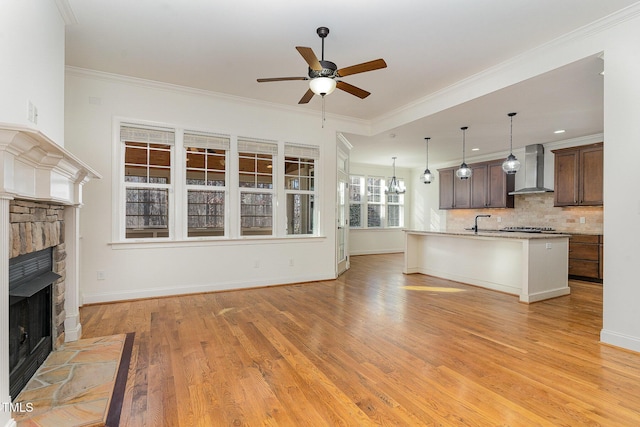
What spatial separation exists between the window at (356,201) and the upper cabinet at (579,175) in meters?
4.74

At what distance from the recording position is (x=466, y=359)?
2.66 m

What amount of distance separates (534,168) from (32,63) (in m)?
8.23

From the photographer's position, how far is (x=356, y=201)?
31.9ft

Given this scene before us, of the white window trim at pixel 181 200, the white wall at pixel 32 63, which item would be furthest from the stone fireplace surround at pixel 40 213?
the white window trim at pixel 181 200

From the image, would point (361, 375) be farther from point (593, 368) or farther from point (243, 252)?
point (243, 252)

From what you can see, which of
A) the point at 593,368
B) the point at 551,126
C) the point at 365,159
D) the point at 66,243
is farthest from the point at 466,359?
the point at 365,159

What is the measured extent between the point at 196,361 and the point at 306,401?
1.06 meters

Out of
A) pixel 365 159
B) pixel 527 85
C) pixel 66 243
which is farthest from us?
pixel 365 159

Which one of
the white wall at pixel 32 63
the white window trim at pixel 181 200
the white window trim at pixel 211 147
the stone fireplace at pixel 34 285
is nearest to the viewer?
the white wall at pixel 32 63

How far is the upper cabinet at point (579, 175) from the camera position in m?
5.99

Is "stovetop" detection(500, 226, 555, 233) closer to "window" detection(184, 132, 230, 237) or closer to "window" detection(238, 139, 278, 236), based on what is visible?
"window" detection(238, 139, 278, 236)

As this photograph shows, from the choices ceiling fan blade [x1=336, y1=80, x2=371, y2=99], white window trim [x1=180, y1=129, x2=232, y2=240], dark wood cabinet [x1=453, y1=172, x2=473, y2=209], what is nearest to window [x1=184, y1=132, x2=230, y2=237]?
white window trim [x1=180, y1=129, x2=232, y2=240]

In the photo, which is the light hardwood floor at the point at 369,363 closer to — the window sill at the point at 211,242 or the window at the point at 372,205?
the window sill at the point at 211,242

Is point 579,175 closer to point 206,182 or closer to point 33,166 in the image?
point 206,182
